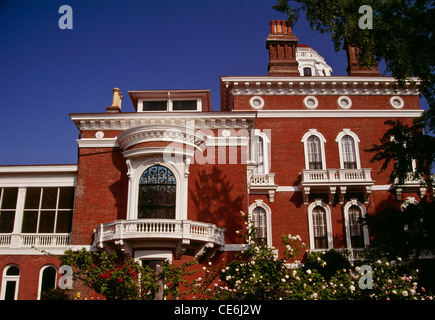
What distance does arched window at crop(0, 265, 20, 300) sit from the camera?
20672 mm

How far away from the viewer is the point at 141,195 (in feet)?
64.1

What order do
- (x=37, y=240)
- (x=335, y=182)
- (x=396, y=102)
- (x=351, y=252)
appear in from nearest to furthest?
1. (x=37, y=240)
2. (x=351, y=252)
3. (x=335, y=182)
4. (x=396, y=102)

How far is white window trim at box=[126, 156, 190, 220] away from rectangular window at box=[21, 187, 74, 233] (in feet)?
14.4

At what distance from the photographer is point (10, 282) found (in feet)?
68.3

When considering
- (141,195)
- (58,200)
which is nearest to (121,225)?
(141,195)

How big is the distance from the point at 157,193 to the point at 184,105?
765 cm

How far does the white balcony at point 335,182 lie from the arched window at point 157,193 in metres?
8.82

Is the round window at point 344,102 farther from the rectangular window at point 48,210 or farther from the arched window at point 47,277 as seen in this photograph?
the arched window at point 47,277

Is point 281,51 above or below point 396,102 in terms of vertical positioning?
above

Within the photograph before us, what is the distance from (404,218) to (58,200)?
16777 millimetres

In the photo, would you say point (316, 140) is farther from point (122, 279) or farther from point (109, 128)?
point (122, 279)

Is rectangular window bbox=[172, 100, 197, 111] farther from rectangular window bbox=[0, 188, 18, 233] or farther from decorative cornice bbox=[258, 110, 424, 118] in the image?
rectangular window bbox=[0, 188, 18, 233]

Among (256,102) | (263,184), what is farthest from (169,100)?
(263,184)

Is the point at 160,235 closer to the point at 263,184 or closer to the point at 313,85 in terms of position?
the point at 263,184
